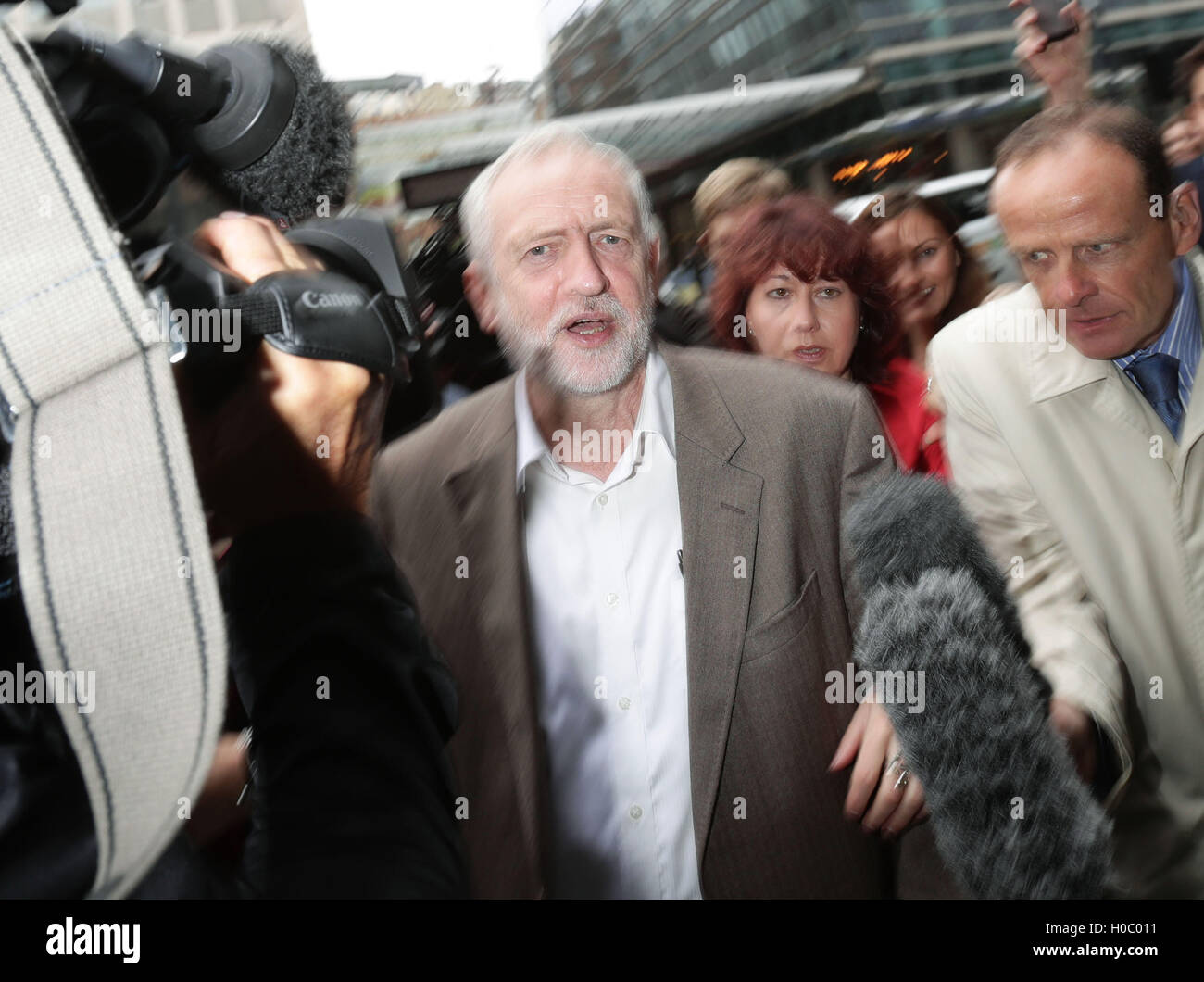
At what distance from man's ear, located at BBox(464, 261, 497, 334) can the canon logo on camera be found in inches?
6.9

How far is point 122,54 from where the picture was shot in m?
0.86

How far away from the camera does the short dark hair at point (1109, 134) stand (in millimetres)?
1101

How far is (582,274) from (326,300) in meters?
0.31

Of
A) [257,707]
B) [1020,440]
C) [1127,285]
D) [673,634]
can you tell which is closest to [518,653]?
[673,634]

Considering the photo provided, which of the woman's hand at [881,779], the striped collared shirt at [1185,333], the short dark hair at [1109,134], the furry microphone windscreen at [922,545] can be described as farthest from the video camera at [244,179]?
the striped collared shirt at [1185,333]

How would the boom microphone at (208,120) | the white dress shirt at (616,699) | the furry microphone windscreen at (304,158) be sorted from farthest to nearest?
1. the white dress shirt at (616,699)
2. the furry microphone windscreen at (304,158)
3. the boom microphone at (208,120)

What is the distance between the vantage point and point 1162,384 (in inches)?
44.1

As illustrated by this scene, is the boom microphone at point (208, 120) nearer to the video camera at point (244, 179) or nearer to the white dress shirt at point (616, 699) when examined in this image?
the video camera at point (244, 179)

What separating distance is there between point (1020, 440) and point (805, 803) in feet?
1.63

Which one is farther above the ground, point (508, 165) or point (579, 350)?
point (508, 165)

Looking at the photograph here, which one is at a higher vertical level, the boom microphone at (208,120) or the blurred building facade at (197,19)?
the blurred building facade at (197,19)

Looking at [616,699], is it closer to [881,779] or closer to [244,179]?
[881,779]

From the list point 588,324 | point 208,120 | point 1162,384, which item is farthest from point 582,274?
point 1162,384
